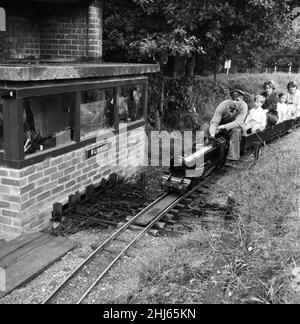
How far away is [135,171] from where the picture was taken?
9328 millimetres

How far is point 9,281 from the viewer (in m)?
4.89

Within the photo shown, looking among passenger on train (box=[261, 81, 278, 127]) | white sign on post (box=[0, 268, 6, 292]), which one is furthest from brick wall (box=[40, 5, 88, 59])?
white sign on post (box=[0, 268, 6, 292])

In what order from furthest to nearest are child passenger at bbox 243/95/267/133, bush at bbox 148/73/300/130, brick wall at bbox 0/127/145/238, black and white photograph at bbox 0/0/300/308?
1. bush at bbox 148/73/300/130
2. child passenger at bbox 243/95/267/133
3. brick wall at bbox 0/127/145/238
4. black and white photograph at bbox 0/0/300/308

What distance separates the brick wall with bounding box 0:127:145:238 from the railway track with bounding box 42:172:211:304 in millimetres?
1187

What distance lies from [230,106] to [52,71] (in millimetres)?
4281

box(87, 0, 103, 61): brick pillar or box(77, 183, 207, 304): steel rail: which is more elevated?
box(87, 0, 103, 61): brick pillar

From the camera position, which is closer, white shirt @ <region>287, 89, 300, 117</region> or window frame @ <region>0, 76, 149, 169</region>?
window frame @ <region>0, 76, 149, 169</region>

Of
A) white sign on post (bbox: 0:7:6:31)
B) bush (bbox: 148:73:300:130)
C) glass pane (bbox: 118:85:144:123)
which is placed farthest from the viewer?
bush (bbox: 148:73:300:130)

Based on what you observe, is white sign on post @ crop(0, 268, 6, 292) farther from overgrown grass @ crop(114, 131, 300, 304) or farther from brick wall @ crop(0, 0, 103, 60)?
brick wall @ crop(0, 0, 103, 60)

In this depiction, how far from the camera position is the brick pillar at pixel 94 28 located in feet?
29.8

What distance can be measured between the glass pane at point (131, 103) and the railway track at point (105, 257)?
214cm

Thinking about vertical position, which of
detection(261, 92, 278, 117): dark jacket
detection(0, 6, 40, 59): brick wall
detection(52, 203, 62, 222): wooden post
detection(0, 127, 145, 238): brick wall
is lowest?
detection(52, 203, 62, 222): wooden post

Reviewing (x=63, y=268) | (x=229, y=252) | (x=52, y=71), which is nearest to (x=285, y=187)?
(x=229, y=252)

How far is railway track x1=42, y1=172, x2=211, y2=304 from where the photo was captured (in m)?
4.73
